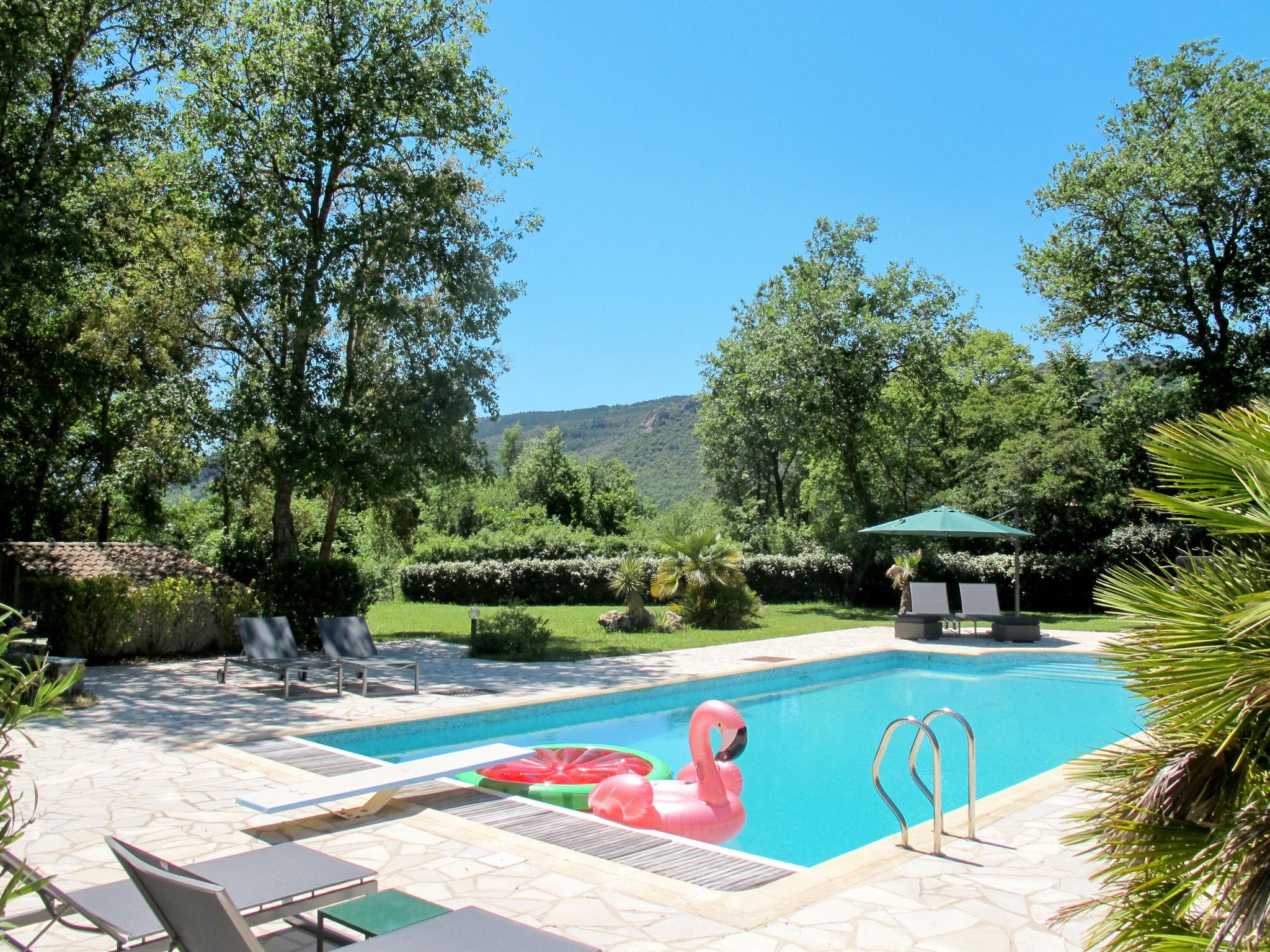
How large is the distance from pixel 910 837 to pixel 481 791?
315cm

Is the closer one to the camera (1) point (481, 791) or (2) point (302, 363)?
(1) point (481, 791)

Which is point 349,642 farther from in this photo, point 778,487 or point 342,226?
point 778,487

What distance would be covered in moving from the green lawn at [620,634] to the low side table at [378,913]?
1098 cm

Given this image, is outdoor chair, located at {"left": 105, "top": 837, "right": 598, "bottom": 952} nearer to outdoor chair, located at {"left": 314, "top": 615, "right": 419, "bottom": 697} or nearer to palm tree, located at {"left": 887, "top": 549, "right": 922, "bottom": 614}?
outdoor chair, located at {"left": 314, "top": 615, "right": 419, "bottom": 697}

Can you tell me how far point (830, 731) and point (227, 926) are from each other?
31.1ft

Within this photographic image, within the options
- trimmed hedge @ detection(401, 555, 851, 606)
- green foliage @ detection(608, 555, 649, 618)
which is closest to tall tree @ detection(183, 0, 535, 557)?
green foliage @ detection(608, 555, 649, 618)

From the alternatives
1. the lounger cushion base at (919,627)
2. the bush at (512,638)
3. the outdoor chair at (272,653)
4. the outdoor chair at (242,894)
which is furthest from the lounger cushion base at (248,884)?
the lounger cushion base at (919,627)

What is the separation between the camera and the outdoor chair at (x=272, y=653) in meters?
11.2

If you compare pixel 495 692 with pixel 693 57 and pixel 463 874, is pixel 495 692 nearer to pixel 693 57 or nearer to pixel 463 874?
pixel 463 874

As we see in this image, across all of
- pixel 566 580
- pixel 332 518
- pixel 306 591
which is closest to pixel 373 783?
pixel 306 591

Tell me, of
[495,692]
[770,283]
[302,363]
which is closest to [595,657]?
[495,692]

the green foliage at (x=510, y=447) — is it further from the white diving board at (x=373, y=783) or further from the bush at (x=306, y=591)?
the white diving board at (x=373, y=783)

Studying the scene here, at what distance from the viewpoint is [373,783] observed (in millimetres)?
6027

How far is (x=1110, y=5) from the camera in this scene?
49.1 feet
